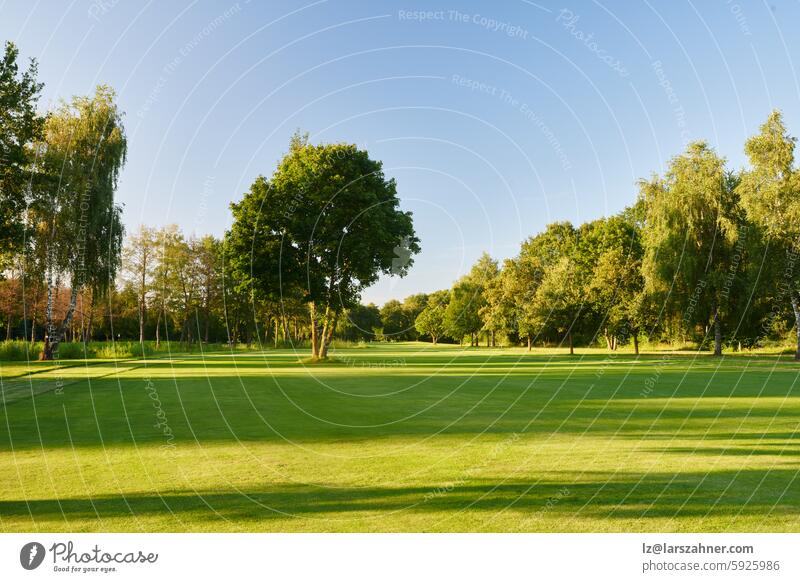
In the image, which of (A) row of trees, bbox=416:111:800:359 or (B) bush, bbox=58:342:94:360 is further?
(B) bush, bbox=58:342:94:360

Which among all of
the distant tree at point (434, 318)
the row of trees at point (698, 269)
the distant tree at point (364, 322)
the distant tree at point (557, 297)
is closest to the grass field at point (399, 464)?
the row of trees at point (698, 269)

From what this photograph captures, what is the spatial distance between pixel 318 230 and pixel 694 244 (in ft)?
132

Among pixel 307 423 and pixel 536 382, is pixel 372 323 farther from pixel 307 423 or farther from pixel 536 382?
pixel 307 423

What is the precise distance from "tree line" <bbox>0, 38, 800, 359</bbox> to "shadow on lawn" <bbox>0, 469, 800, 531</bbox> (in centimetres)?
3100

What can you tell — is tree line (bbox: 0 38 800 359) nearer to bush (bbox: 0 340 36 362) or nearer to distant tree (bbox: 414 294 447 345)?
bush (bbox: 0 340 36 362)

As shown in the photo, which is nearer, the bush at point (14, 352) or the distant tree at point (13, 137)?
the distant tree at point (13, 137)

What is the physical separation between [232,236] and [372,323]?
344ft

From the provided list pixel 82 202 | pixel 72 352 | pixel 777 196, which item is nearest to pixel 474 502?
pixel 82 202

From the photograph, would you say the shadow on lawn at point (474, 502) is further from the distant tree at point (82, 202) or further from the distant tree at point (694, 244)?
the distant tree at point (694, 244)

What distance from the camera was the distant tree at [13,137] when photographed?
30.8m

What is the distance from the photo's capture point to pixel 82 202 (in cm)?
5006

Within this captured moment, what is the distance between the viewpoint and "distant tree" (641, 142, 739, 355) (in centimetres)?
5678

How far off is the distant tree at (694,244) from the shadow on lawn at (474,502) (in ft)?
174

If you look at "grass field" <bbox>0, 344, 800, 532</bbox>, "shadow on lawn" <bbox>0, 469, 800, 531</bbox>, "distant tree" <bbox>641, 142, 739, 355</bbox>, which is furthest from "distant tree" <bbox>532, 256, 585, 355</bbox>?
"shadow on lawn" <bbox>0, 469, 800, 531</bbox>
